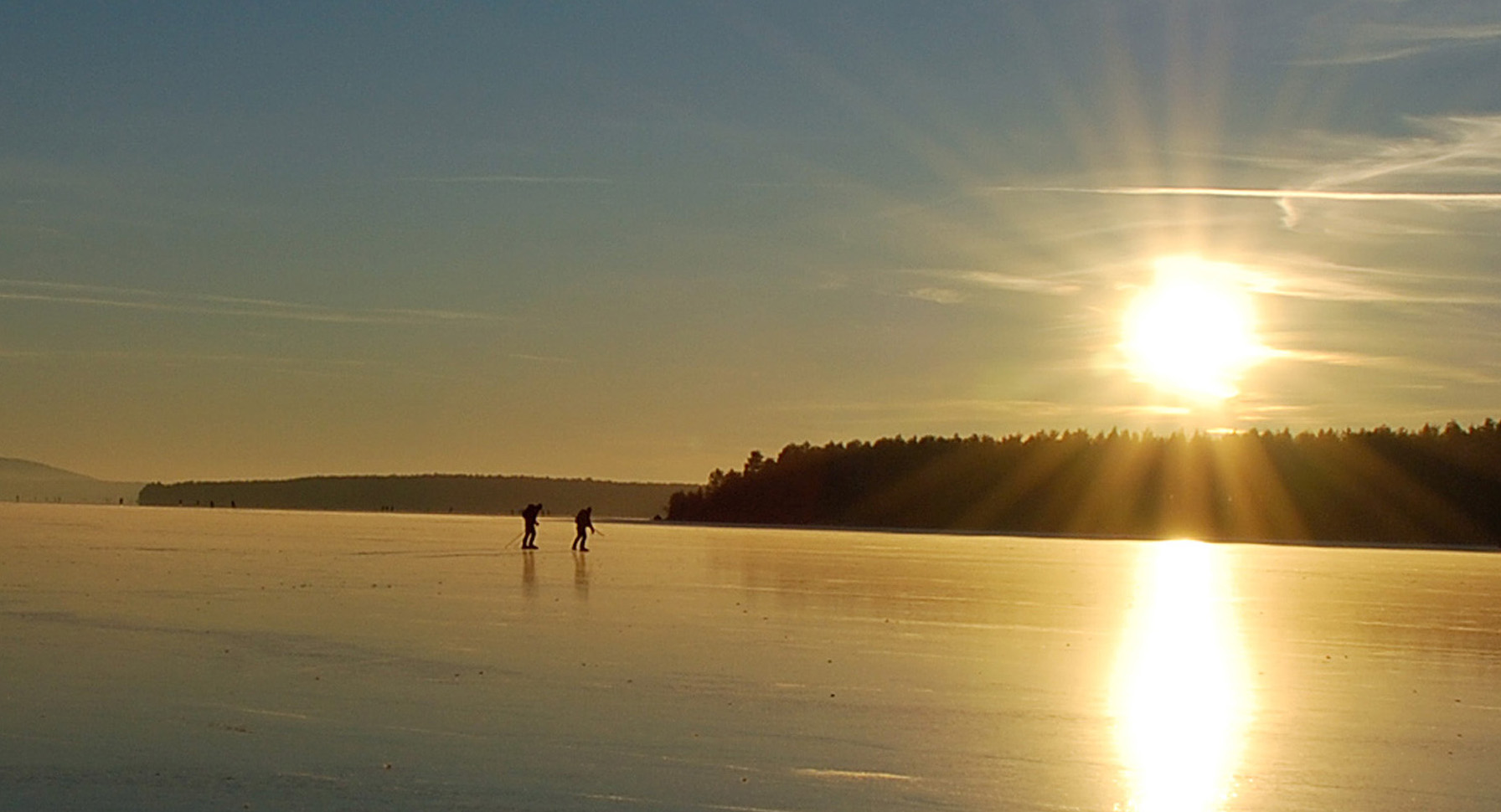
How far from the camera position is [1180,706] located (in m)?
12.8

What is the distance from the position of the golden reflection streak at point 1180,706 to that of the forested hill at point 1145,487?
91.3m

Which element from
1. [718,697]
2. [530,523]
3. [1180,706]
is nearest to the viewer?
[718,697]

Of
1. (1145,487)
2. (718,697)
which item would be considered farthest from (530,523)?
(1145,487)

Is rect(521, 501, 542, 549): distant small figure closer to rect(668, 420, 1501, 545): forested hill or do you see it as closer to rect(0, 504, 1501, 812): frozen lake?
rect(0, 504, 1501, 812): frozen lake

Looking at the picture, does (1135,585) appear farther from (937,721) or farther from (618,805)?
(618,805)

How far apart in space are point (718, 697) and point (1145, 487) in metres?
120

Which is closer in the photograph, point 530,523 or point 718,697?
point 718,697

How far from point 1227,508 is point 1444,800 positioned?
11400cm

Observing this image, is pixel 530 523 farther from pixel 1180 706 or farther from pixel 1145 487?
pixel 1145 487

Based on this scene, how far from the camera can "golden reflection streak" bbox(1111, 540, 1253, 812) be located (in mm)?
9320

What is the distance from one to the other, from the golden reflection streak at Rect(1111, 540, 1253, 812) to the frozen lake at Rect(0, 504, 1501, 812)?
0.05m

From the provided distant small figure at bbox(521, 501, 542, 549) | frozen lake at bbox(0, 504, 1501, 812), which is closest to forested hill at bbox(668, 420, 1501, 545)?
distant small figure at bbox(521, 501, 542, 549)

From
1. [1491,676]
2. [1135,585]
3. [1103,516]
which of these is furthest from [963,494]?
[1491,676]

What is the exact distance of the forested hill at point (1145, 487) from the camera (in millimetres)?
108875
